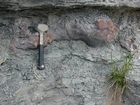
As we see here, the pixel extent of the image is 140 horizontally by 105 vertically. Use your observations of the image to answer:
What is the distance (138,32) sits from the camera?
1295mm

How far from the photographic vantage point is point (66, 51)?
121 centimetres

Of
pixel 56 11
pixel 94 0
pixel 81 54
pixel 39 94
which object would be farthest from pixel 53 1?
pixel 39 94

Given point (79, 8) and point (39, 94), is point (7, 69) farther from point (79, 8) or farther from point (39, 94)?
point (79, 8)

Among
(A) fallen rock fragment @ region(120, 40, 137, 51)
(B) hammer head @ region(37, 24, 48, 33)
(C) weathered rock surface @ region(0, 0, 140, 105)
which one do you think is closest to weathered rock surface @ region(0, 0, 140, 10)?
(C) weathered rock surface @ region(0, 0, 140, 105)

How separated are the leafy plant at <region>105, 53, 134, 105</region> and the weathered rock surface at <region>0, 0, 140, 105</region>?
31 millimetres

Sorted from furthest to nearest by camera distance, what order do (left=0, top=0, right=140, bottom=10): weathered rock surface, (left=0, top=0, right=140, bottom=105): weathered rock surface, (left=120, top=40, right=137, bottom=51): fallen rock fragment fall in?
(left=120, top=40, right=137, bottom=51): fallen rock fragment < (left=0, top=0, right=140, bottom=105): weathered rock surface < (left=0, top=0, right=140, bottom=10): weathered rock surface

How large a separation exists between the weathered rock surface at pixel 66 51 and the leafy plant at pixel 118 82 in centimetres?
3

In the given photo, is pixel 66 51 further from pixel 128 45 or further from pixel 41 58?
pixel 128 45

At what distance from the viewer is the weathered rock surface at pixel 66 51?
3.67 feet

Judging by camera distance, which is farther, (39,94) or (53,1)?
(39,94)

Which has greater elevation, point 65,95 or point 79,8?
point 79,8

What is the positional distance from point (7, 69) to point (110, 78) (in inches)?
22.1

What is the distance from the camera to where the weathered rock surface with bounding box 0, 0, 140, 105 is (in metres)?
1.12

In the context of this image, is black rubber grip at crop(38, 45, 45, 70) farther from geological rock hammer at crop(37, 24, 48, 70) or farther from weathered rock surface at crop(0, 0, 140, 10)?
weathered rock surface at crop(0, 0, 140, 10)
